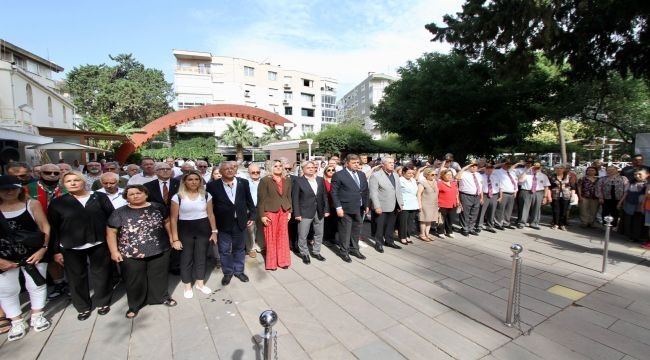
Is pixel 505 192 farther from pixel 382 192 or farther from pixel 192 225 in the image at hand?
pixel 192 225

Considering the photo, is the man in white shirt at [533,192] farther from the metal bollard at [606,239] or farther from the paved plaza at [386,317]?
the metal bollard at [606,239]

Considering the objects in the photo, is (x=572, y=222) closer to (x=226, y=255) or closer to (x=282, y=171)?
(x=282, y=171)

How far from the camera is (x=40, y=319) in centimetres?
311

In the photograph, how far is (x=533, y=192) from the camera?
7.49m

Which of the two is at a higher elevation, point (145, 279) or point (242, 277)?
point (145, 279)

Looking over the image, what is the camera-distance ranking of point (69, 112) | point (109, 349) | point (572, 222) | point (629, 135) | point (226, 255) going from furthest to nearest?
point (69, 112)
point (629, 135)
point (572, 222)
point (226, 255)
point (109, 349)

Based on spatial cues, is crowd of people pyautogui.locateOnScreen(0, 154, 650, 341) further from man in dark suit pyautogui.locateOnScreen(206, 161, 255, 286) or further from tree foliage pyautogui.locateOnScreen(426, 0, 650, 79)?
A: tree foliage pyautogui.locateOnScreen(426, 0, 650, 79)

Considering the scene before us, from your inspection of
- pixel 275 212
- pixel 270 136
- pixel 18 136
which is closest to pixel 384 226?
pixel 275 212

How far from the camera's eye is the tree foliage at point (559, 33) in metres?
6.27

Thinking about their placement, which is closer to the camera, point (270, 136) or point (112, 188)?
point (112, 188)

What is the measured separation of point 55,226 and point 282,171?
2827 millimetres

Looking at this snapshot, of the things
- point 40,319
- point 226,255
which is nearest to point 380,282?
point 226,255

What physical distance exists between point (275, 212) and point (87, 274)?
2.38 metres

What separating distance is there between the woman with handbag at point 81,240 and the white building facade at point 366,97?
1978 inches
